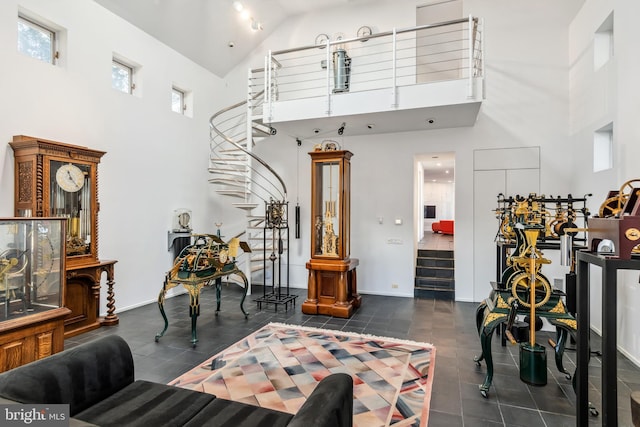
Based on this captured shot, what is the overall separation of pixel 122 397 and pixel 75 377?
0.28 meters

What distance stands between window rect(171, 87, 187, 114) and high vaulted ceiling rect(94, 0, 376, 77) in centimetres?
72

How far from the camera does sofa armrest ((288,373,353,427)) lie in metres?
1.36

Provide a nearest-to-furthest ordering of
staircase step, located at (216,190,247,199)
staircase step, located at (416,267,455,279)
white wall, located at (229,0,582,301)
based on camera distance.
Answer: white wall, located at (229,0,582,301) → staircase step, located at (216,190,247,199) → staircase step, located at (416,267,455,279)

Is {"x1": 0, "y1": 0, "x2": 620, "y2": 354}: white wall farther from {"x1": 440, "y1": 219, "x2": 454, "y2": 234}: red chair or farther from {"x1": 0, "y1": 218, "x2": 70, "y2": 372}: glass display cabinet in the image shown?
{"x1": 440, "y1": 219, "x2": 454, "y2": 234}: red chair

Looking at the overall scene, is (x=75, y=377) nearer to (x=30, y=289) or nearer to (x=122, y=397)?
(x=122, y=397)

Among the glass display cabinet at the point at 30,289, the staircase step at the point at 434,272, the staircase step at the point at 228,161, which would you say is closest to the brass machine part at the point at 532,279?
the staircase step at the point at 434,272

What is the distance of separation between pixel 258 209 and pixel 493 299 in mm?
5255

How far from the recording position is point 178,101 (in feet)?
21.4

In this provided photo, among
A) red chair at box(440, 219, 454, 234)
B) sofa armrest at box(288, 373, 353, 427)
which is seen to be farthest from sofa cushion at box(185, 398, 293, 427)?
red chair at box(440, 219, 454, 234)

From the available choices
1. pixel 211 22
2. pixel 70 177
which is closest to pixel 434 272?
pixel 70 177

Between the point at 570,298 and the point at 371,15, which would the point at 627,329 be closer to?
the point at 570,298

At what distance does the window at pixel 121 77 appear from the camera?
17.0 ft

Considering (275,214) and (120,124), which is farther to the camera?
(275,214)

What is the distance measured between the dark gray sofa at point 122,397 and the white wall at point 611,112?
12.1ft
